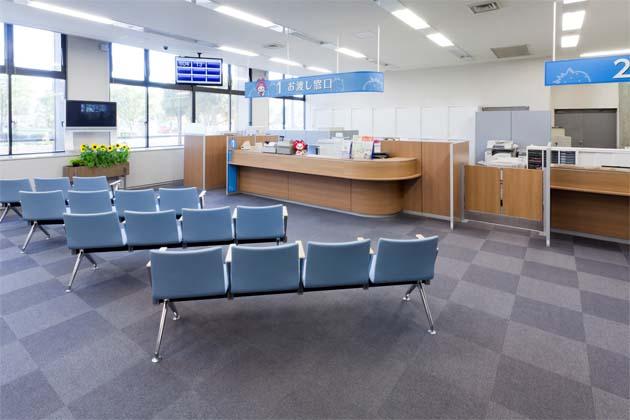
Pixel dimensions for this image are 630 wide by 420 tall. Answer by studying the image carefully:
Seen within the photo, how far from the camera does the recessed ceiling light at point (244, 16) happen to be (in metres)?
5.92

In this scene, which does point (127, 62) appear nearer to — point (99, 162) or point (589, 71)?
point (99, 162)

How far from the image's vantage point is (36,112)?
310 inches

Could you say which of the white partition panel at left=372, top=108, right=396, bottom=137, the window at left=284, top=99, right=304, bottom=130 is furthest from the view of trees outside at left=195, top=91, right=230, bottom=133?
the white partition panel at left=372, top=108, right=396, bottom=137

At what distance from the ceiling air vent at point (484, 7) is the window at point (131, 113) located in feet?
24.5

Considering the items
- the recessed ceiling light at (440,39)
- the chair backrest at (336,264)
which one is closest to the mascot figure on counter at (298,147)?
the recessed ceiling light at (440,39)

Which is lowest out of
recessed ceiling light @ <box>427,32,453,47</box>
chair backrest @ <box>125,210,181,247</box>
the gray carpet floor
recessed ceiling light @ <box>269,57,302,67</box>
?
the gray carpet floor

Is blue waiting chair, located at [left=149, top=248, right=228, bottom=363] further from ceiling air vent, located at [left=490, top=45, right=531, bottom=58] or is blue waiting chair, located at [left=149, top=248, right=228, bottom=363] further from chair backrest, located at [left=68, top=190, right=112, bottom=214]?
ceiling air vent, located at [left=490, top=45, right=531, bottom=58]

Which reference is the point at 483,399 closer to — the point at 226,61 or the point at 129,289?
the point at 129,289

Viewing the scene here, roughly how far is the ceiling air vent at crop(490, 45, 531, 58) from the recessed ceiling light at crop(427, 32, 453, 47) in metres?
1.27

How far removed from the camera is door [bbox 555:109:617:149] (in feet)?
32.0

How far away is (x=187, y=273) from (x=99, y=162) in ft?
22.4

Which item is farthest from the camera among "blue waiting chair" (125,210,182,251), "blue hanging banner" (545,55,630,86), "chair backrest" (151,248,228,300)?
"blue hanging banner" (545,55,630,86)

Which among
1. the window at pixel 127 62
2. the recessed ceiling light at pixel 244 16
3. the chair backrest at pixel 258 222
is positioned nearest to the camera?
the chair backrest at pixel 258 222

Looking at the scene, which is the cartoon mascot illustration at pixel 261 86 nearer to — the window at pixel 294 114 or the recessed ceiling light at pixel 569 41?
the window at pixel 294 114
